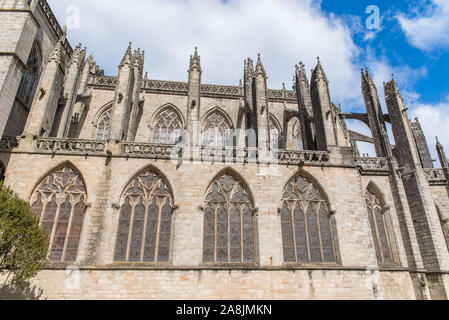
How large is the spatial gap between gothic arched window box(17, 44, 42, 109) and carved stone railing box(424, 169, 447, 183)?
20031 mm

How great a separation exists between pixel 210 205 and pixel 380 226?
7.21 meters

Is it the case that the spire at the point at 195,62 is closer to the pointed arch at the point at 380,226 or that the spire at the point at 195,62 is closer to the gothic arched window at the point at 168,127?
the gothic arched window at the point at 168,127

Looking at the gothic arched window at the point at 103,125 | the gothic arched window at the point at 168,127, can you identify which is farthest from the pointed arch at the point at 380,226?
the gothic arched window at the point at 103,125

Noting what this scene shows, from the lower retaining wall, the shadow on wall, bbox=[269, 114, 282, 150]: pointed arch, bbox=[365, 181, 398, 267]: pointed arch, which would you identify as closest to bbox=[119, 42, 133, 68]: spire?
bbox=[269, 114, 282, 150]: pointed arch

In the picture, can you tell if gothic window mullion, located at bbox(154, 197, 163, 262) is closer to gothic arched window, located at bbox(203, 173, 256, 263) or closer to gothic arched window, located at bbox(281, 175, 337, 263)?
gothic arched window, located at bbox(203, 173, 256, 263)

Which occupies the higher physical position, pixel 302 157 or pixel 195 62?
pixel 195 62

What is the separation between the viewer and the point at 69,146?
11.3m

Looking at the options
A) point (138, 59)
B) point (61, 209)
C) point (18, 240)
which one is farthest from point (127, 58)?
point (18, 240)

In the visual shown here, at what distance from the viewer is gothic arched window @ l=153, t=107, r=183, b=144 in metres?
16.7

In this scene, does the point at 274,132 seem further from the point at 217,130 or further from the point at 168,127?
the point at 168,127

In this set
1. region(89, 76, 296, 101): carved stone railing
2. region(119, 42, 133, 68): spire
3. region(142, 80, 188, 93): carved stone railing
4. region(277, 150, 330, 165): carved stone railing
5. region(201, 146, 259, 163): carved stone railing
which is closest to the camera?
region(201, 146, 259, 163): carved stone railing

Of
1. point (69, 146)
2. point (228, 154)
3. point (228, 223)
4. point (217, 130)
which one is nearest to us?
point (228, 223)

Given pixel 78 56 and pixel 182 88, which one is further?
pixel 182 88
